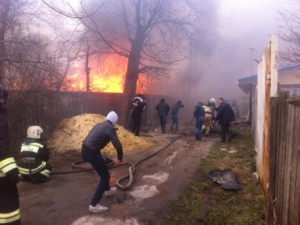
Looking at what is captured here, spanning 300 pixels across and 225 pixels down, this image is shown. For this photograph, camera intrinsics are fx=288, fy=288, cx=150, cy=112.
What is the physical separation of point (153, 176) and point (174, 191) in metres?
1.18

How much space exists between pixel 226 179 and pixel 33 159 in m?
4.32

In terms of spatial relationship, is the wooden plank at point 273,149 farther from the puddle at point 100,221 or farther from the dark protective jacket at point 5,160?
the dark protective jacket at point 5,160

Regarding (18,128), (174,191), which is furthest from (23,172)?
(174,191)

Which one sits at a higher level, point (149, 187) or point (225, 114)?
point (225, 114)

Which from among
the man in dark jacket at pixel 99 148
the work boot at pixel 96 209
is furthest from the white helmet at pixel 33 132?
the work boot at pixel 96 209

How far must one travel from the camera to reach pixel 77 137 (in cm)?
1029

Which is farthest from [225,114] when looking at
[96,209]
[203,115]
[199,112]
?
[96,209]

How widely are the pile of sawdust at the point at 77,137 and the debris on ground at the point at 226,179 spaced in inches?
159

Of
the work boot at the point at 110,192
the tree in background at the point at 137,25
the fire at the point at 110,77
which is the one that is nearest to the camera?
the work boot at the point at 110,192

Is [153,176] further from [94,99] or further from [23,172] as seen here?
[94,99]

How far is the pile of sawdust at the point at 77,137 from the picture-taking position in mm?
9988

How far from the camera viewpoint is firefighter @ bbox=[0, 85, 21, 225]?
3279mm

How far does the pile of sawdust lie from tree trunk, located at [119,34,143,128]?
364 cm

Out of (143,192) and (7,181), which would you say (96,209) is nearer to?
(143,192)
